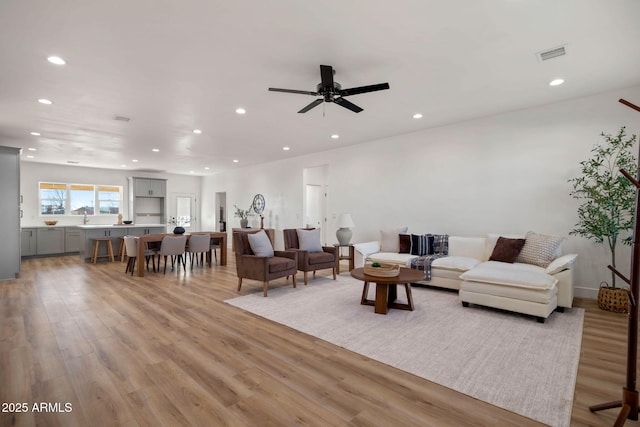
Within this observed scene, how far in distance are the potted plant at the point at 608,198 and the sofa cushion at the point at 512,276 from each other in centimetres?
90

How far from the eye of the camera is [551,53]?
3035 millimetres

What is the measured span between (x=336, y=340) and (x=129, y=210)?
10324mm

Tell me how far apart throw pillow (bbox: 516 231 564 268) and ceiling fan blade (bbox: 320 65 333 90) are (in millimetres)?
3640

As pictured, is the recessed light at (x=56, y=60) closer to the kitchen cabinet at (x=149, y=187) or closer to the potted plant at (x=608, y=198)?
the potted plant at (x=608, y=198)

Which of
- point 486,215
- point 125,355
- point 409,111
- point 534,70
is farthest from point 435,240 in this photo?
point 125,355

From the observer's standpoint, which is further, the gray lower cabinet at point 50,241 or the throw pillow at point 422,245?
the gray lower cabinet at point 50,241

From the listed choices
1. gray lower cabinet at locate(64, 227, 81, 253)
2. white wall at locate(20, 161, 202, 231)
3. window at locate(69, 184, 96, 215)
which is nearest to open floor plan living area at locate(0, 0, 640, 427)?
gray lower cabinet at locate(64, 227, 81, 253)

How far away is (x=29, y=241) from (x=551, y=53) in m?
11.9

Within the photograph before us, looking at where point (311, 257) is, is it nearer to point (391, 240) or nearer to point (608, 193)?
point (391, 240)

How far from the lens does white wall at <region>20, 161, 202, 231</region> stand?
883 centimetres

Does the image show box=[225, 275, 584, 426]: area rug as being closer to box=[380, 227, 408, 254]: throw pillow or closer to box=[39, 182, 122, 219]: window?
box=[380, 227, 408, 254]: throw pillow

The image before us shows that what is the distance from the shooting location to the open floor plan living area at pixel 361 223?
2.06 metres

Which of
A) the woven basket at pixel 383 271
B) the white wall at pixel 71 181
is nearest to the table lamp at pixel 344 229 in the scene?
the woven basket at pixel 383 271

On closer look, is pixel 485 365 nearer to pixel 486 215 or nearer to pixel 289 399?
pixel 289 399
